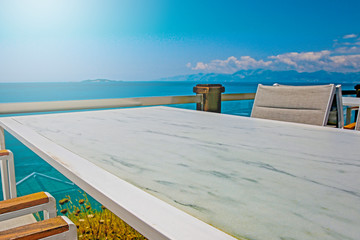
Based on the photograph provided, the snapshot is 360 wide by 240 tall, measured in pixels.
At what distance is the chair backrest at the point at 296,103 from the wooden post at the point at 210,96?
906 millimetres

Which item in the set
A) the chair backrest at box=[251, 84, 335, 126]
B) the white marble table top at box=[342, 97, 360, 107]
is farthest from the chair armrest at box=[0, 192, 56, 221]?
the white marble table top at box=[342, 97, 360, 107]

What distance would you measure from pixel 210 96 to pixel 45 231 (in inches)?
85.9

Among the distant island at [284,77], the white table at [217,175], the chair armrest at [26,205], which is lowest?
the chair armrest at [26,205]

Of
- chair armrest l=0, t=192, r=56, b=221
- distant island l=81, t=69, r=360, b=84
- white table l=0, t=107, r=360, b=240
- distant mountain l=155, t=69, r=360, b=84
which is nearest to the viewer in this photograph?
white table l=0, t=107, r=360, b=240

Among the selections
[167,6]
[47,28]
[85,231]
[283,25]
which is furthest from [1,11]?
[85,231]

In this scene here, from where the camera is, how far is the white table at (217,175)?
0.39 meters

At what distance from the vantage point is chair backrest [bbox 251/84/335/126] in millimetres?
1494

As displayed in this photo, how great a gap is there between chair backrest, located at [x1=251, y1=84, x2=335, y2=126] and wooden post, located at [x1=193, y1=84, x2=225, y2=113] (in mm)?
906

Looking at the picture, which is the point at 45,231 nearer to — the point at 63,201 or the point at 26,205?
the point at 26,205

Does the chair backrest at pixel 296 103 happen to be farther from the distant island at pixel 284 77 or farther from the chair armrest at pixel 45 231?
the distant island at pixel 284 77

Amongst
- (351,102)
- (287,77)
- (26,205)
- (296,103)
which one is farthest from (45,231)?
(287,77)

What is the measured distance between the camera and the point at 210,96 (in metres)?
2.65

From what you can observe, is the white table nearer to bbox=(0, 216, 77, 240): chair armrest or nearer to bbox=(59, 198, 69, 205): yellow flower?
bbox=(0, 216, 77, 240): chair armrest

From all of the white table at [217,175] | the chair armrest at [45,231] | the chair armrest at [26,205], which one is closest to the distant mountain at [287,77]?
the white table at [217,175]
